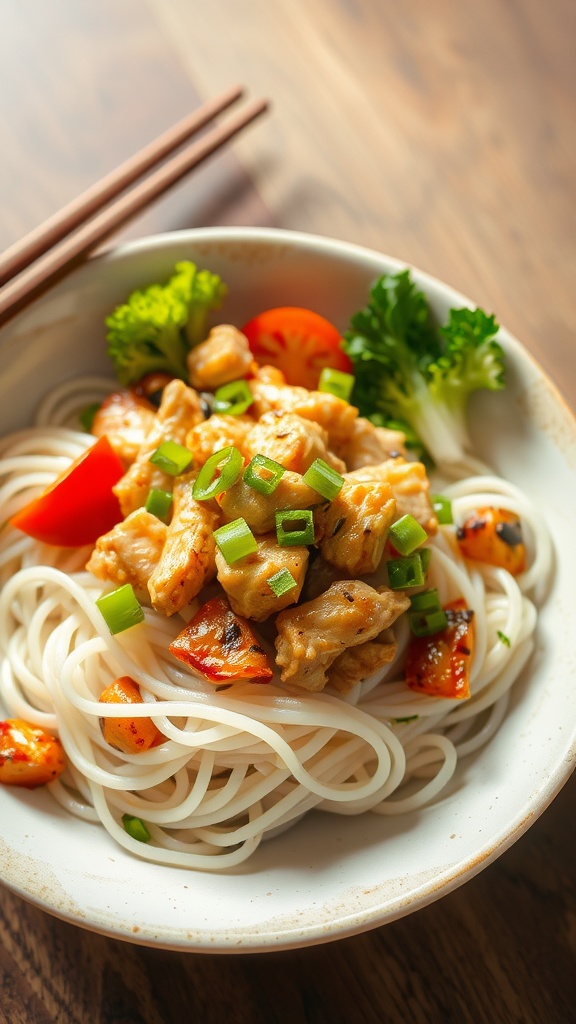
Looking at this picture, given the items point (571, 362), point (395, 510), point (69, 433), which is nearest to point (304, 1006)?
point (395, 510)

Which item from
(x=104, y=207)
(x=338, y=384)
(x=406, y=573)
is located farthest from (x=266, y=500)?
(x=104, y=207)

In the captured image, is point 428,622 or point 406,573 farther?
point 428,622

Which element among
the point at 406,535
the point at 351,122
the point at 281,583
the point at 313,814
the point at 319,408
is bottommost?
the point at 313,814

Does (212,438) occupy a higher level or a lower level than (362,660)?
higher

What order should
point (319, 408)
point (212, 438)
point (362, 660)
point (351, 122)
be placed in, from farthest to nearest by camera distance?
point (351, 122)
point (319, 408)
point (212, 438)
point (362, 660)

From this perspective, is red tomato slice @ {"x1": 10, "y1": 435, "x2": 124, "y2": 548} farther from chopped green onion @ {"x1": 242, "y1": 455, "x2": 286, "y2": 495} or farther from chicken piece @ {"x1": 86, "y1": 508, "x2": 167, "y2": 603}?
chopped green onion @ {"x1": 242, "y1": 455, "x2": 286, "y2": 495}

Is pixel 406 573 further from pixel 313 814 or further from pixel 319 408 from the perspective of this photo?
pixel 313 814

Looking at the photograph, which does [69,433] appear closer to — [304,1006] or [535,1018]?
[304,1006]

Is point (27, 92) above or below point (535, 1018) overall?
above
